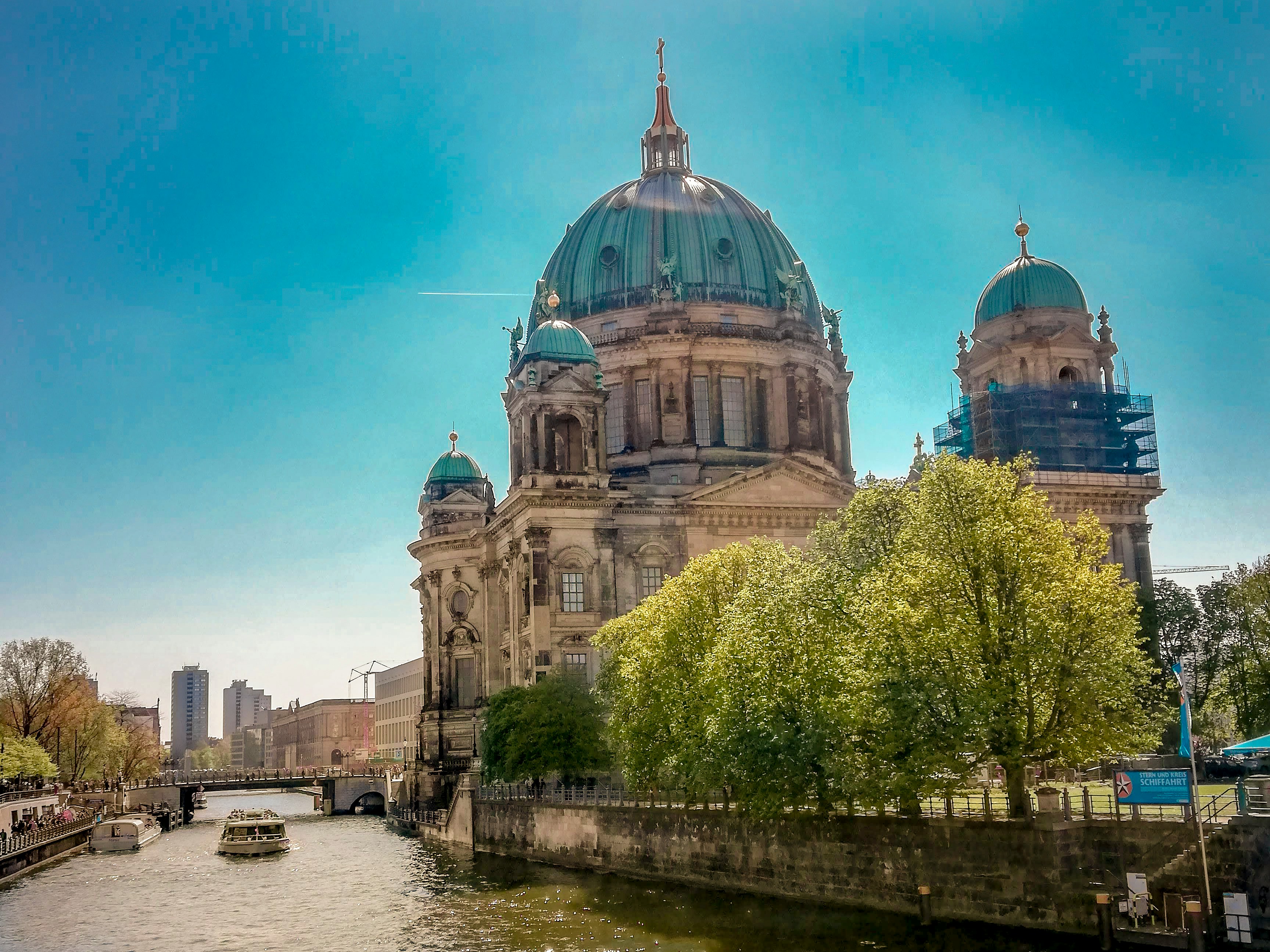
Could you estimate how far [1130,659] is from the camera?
4544 cm

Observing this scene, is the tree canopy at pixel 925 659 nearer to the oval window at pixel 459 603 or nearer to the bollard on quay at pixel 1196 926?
the bollard on quay at pixel 1196 926

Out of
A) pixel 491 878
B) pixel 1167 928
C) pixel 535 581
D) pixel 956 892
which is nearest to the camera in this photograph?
pixel 1167 928

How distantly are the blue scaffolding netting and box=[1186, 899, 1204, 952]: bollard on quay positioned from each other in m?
58.2

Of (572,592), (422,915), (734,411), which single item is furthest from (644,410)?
(422,915)

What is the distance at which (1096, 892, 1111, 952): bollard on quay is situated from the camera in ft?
125

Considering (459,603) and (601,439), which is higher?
(601,439)

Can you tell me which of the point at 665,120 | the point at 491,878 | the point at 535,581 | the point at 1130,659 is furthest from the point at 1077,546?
the point at 665,120

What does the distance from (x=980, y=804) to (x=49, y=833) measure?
203 feet

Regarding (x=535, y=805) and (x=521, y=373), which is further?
(x=521, y=373)

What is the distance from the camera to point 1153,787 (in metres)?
40.6

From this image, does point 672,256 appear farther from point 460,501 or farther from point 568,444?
point 460,501

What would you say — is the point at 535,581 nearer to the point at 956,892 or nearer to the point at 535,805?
the point at 535,805

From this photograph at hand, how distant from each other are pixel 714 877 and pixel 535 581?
33545 mm

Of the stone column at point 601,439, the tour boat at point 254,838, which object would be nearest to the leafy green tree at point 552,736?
the stone column at point 601,439
